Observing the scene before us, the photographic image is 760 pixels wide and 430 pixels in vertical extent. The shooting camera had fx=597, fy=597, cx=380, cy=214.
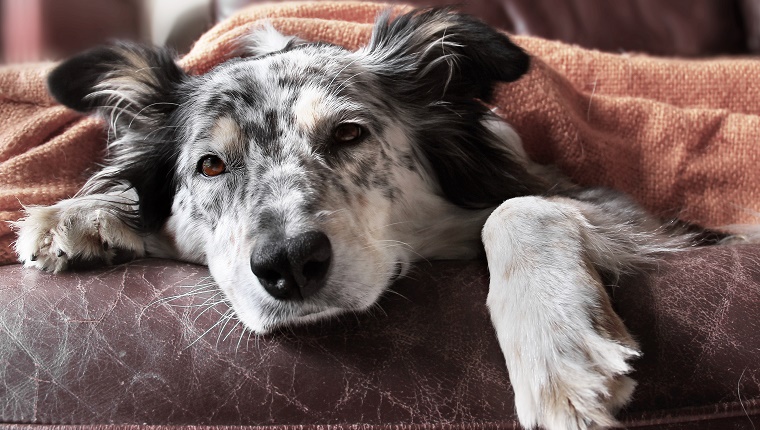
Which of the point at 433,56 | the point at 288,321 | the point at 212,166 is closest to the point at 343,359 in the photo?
the point at 288,321

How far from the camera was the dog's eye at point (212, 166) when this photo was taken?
1.47 metres

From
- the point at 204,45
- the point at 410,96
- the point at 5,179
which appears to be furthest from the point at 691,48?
the point at 5,179

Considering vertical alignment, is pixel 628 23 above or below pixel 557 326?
below

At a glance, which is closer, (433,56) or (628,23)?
(433,56)

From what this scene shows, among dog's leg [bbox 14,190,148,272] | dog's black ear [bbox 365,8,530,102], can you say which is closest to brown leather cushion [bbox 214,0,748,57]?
dog's black ear [bbox 365,8,530,102]

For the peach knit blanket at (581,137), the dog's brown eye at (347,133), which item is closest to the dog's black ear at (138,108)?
the peach knit blanket at (581,137)

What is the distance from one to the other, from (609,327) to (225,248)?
32.3 inches

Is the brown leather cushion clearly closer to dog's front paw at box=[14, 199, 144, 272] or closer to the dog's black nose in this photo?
dog's front paw at box=[14, 199, 144, 272]

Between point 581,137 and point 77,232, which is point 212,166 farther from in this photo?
point 581,137

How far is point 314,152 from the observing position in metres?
1.38

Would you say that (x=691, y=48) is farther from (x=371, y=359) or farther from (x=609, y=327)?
(x=371, y=359)

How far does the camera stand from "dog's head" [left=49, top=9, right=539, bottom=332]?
114cm

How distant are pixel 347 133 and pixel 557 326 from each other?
0.72m

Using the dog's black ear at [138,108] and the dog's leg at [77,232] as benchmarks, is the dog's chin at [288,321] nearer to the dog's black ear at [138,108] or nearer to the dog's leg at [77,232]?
the dog's leg at [77,232]
